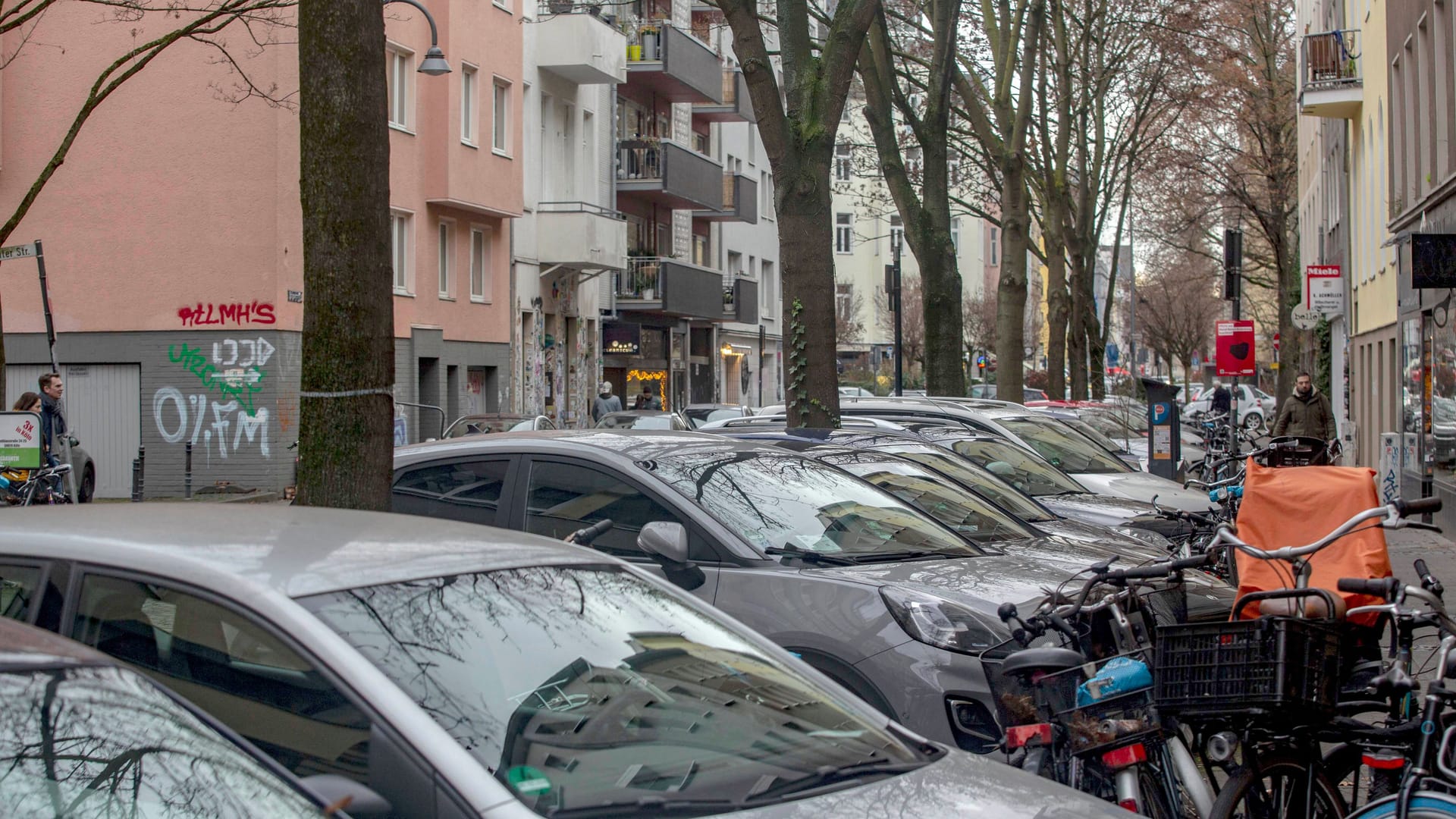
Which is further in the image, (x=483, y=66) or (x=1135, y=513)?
(x=483, y=66)

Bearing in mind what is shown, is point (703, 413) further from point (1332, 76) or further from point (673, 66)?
point (673, 66)

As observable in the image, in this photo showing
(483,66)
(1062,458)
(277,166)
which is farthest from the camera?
(483,66)

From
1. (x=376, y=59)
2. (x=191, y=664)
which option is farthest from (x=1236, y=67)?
(x=191, y=664)

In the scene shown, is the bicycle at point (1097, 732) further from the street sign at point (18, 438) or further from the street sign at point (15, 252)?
the street sign at point (15, 252)

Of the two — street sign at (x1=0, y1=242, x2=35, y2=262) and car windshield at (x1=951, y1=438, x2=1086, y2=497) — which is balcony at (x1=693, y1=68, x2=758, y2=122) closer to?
street sign at (x1=0, y1=242, x2=35, y2=262)

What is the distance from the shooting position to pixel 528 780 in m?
3.20

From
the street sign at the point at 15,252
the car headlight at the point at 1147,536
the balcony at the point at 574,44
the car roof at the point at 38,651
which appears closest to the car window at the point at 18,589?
the car roof at the point at 38,651

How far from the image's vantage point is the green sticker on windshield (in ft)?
10.3

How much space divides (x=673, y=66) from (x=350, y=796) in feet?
133

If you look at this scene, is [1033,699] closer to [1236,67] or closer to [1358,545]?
[1358,545]

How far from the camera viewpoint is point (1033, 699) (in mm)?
4664

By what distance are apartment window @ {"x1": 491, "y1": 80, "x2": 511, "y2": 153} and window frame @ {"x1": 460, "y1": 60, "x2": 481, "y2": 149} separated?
3.90 feet

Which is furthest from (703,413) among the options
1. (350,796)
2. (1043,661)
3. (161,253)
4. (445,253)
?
(350,796)

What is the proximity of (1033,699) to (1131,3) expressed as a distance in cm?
2761
